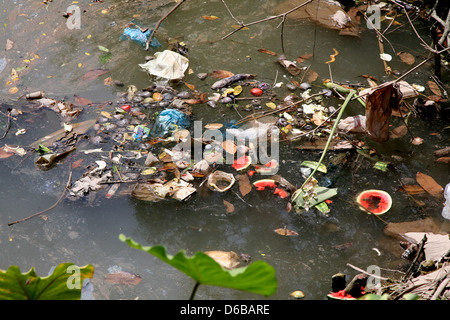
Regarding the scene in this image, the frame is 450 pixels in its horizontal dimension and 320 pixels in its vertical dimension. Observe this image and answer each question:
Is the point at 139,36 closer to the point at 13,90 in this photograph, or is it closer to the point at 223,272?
the point at 13,90

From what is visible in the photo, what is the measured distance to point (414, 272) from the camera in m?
1.96

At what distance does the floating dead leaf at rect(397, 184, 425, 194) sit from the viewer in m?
2.46

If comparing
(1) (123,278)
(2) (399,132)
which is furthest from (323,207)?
(1) (123,278)

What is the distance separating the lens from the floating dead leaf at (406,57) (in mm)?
3459

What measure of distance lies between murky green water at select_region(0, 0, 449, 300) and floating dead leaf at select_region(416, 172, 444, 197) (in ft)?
0.19

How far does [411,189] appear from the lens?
248 centimetres

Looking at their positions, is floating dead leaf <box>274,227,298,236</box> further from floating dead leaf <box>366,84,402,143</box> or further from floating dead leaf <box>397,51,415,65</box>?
floating dead leaf <box>397,51,415,65</box>

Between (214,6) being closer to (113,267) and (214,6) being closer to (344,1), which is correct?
(344,1)

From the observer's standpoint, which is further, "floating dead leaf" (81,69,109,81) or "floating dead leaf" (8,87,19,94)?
"floating dead leaf" (81,69,109,81)

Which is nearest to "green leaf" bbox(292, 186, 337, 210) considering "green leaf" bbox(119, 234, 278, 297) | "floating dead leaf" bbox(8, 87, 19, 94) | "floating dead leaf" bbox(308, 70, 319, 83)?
"floating dead leaf" bbox(308, 70, 319, 83)

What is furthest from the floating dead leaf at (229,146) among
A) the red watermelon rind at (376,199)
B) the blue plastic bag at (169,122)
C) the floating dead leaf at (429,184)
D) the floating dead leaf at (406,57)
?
the floating dead leaf at (406,57)

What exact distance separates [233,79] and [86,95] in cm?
124

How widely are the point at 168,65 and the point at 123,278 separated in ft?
6.22
